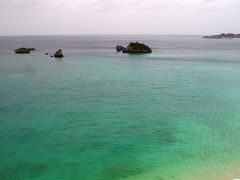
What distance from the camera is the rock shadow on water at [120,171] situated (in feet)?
70.2

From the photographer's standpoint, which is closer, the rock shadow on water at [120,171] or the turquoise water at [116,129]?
the rock shadow on water at [120,171]

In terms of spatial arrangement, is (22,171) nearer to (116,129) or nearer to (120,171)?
(120,171)

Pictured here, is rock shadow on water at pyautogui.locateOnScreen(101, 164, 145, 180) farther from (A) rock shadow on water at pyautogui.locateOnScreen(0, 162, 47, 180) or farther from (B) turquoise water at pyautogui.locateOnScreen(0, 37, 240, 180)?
(A) rock shadow on water at pyautogui.locateOnScreen(0, 162, 47, 180)

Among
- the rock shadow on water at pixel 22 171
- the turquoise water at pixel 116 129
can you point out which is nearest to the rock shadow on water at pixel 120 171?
the turquoise water at pixel 116 129

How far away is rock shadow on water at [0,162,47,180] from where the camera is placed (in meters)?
21.4

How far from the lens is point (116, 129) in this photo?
31.5 m

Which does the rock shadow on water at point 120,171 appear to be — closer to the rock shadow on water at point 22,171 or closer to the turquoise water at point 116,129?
the turquoise water at point 116,129

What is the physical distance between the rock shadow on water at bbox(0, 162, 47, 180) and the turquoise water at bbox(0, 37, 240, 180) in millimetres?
73

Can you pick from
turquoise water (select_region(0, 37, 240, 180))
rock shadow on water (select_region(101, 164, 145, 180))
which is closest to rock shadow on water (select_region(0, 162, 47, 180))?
turquoise water (select_region(0, 37, 240, 180))

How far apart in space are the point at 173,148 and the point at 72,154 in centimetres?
906

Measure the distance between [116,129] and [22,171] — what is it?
39.0 feet

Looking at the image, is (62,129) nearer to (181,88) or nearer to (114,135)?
(114,135)

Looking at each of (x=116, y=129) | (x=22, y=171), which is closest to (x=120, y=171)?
(x=22, y=171)

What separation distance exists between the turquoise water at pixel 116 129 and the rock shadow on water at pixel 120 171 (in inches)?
2.9
